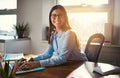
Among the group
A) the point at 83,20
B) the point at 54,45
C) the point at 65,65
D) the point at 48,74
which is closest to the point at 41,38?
the point at 83,20

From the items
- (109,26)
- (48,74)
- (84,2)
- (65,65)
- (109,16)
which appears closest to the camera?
(48,74)

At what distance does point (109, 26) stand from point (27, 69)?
1.79 meters

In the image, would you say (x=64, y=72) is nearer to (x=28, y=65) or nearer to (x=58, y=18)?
(x=28, y=65)

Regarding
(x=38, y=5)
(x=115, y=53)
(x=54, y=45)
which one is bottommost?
(x=115, y=53)

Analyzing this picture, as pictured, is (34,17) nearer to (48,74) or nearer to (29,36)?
(29,36)

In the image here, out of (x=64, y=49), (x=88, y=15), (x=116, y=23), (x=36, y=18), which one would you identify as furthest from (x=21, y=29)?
(x=64, y=49)

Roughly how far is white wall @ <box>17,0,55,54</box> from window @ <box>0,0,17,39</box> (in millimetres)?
357

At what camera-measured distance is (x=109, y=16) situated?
10.3 ft

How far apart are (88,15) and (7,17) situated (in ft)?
6.17

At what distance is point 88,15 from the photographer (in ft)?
11.0

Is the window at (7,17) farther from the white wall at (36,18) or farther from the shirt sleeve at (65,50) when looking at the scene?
the shirt sleeve at (65,50)

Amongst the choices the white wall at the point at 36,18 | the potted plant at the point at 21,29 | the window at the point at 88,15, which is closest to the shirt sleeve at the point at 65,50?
the window at the point at 88,15

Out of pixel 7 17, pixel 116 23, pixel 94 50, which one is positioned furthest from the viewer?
pixel 7 17

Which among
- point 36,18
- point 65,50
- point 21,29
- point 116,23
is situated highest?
point 36,18
